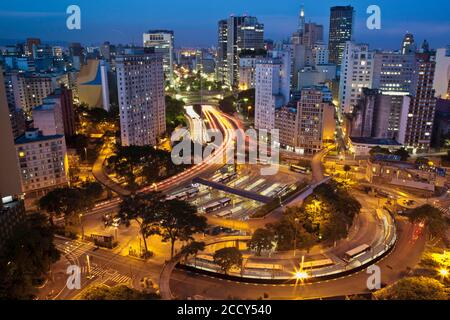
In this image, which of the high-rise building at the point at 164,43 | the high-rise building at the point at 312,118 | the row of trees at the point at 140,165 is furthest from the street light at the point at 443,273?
the high-rise building at the point at 164,43

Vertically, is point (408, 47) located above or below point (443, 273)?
above

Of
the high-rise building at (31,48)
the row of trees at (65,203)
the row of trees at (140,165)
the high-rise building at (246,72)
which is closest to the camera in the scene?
the row of trees at (65,203)

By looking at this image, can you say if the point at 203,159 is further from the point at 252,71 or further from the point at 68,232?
the point at 252,71

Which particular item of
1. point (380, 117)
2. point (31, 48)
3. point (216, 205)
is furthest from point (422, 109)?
point (31, 48)

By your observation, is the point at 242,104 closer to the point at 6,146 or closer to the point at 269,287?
the point at 269,287

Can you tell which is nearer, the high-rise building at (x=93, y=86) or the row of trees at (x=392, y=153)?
the row of trees at (x=392, y=153)

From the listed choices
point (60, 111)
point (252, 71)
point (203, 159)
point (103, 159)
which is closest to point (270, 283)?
point (203, 159)

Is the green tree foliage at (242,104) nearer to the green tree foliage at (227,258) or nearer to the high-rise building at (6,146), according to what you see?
the green tree foliage at (227,258)

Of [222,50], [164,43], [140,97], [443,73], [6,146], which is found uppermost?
[164,43]
